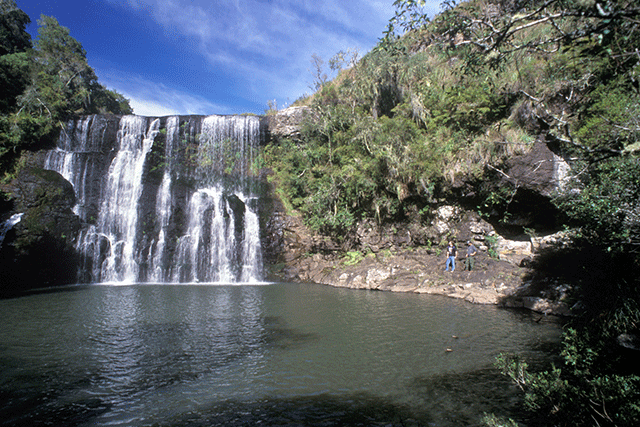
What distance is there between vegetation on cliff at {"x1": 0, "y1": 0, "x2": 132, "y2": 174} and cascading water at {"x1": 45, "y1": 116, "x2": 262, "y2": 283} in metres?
1.51

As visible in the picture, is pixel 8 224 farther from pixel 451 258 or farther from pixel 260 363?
pixel 451 258

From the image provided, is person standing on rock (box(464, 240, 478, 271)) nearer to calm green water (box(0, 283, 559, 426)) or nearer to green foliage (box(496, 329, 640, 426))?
calm green water (box(0, 283, 559, 426))

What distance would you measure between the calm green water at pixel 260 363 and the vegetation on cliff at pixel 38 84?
555 inches

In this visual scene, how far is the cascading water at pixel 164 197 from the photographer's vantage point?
19953mm

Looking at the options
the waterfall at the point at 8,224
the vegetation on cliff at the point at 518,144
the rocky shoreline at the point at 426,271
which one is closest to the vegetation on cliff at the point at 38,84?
the waterfall at the point at 8,224

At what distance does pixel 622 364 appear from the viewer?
4.54 m

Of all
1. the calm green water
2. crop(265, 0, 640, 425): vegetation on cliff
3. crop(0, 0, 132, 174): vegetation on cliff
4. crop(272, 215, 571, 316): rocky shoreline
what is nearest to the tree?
crop(0, 0, 132, 174): vegetation on cliff

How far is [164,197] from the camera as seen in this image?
21.9m

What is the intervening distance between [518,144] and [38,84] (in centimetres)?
3018

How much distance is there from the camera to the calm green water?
4.82 m

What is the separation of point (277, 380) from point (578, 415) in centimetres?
427

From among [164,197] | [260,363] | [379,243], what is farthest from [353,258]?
[164,197]

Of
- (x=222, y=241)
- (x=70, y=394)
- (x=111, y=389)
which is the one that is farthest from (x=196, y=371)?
(x=222, y=241)

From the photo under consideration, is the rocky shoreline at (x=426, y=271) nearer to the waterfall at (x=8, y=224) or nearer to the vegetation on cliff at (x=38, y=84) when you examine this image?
the waterfall at (x=8, y=224)
